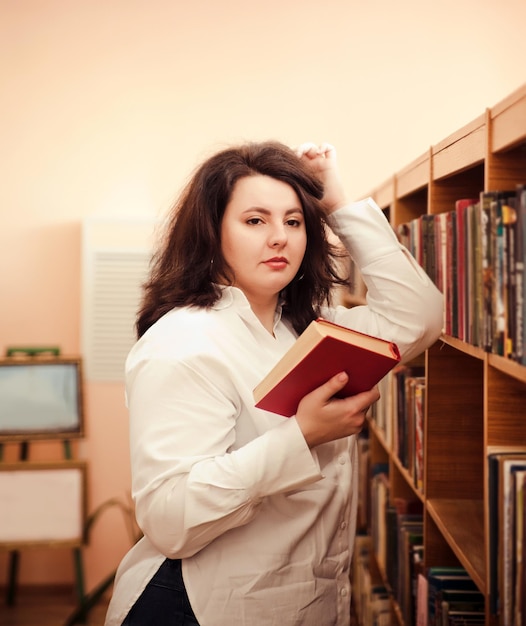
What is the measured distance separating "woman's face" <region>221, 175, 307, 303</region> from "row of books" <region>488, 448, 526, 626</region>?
51 centimetres

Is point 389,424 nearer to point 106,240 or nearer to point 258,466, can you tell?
point 258,466

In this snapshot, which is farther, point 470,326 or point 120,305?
point 120,305

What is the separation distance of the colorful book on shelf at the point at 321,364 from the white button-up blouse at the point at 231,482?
5 cm

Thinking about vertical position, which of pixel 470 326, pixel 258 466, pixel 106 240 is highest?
pixel 106 240

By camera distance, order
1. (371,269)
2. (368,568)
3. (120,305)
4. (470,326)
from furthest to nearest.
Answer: (120,305) → (368,568) → (371,269) → (470,326)

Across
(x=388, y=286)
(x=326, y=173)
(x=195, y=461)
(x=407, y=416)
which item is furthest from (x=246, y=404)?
(x=407, y=416)

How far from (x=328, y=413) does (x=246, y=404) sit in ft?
0.56

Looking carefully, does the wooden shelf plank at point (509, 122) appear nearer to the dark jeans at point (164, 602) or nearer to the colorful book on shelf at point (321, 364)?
the colorful book on shelf at point (321, 364)

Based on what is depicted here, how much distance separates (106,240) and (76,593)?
166cm

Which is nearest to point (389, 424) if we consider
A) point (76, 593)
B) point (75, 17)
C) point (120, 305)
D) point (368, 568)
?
point (368, 568)

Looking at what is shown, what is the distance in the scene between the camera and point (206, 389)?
1.34 metres

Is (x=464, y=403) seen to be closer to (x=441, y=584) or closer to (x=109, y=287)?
(x=441, y=584)

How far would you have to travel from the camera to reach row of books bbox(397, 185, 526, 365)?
1154 mm

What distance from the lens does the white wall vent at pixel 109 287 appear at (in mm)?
3662
